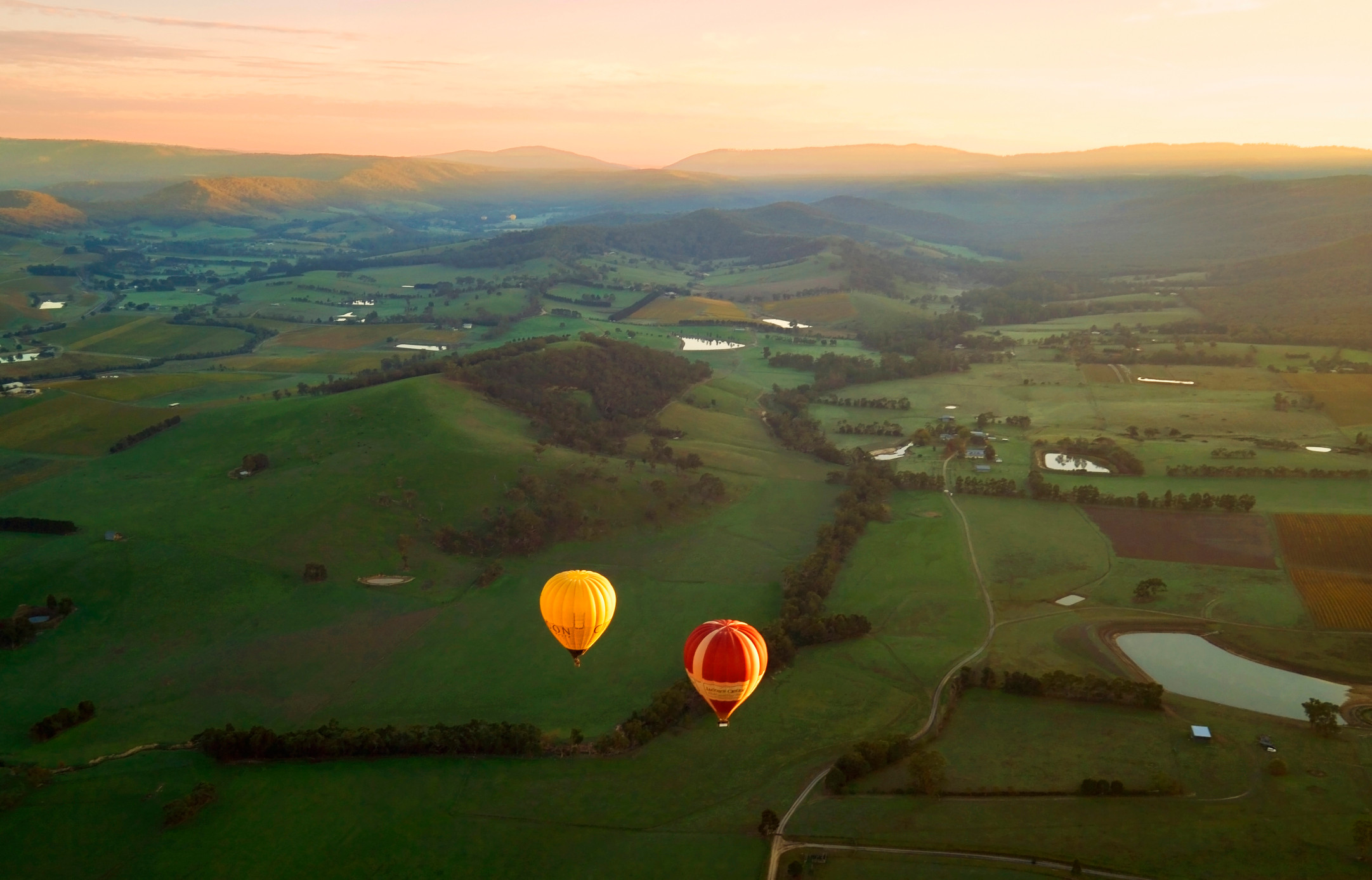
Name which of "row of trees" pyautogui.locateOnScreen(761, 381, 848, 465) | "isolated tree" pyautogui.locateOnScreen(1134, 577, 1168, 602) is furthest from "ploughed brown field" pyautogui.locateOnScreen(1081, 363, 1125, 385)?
"isolated tree" pyautogui.locateOnScreen(1134, 577, 1168, 602)

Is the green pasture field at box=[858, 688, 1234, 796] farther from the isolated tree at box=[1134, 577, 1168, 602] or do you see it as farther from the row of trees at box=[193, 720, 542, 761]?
the row of trees at box=[193, 720, 542, 761]

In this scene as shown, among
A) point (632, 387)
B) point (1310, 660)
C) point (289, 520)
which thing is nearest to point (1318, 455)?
point (1310, 660)

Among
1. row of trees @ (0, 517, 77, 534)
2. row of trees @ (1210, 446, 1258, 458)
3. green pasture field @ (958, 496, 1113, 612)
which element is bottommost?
green pasture field @ (958, 496, 1113, 612)

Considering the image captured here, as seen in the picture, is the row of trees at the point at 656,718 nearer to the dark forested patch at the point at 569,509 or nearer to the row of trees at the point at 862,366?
the dark forested patch at the point at 569,509

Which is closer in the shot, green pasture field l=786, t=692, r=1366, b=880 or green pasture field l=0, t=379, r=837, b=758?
green pasture field l=786, t=692, r=1366, b=880

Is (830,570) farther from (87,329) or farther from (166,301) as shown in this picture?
(166,301)

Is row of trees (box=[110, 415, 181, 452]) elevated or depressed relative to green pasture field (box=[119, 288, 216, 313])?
depressed

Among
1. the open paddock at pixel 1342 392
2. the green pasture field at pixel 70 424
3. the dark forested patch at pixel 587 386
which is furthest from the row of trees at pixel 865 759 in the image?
the open paddock at pixel 1342 392
